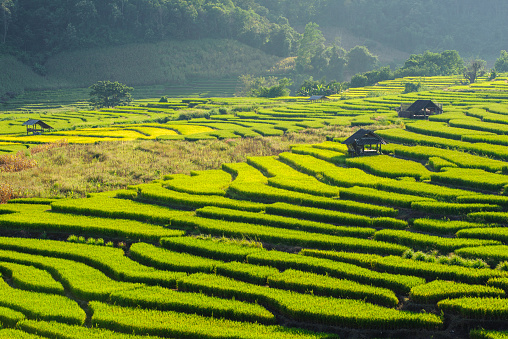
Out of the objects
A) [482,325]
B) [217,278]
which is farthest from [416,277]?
[217,278]

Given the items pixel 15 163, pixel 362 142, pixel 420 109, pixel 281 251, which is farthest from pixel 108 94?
pixel 281 251

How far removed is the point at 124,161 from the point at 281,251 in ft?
71.7

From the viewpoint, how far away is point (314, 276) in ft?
59.9

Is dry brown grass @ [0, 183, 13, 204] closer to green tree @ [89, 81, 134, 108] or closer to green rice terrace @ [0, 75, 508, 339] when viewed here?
green rice terrace @ [0, 75, 508, 339]

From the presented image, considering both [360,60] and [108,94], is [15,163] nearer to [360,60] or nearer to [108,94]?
[108,94]

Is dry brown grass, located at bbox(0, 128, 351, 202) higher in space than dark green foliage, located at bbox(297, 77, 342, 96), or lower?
lower

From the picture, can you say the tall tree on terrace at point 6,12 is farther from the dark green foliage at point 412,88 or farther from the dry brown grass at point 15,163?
the dark green foliage at point 412,88

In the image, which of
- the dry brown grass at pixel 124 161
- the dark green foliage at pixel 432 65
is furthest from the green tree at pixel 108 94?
the dark green foliage at pixel 432 65

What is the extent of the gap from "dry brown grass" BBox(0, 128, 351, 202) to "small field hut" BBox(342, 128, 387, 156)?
8.10m

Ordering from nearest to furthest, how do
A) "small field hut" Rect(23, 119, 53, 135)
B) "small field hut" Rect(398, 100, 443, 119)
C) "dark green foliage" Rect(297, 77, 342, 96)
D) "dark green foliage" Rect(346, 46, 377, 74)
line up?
"small field hut" Rect(398, 100, 443, 119) < "small field hut" Rect(23, 119, 53, 135) < "dark green foliage" Rect(297, 77, 342, 96) < "dark green foliage" Rect(346, 46, 377, 74)

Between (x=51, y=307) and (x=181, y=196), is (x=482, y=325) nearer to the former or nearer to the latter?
(x=51, y=307)

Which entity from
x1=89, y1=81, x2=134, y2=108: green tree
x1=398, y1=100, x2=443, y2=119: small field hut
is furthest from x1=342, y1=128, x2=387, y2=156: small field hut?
x1=89, y1=81, x2=134, y2=108: green tree

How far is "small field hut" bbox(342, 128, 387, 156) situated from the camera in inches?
1403

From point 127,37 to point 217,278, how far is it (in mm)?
115364
